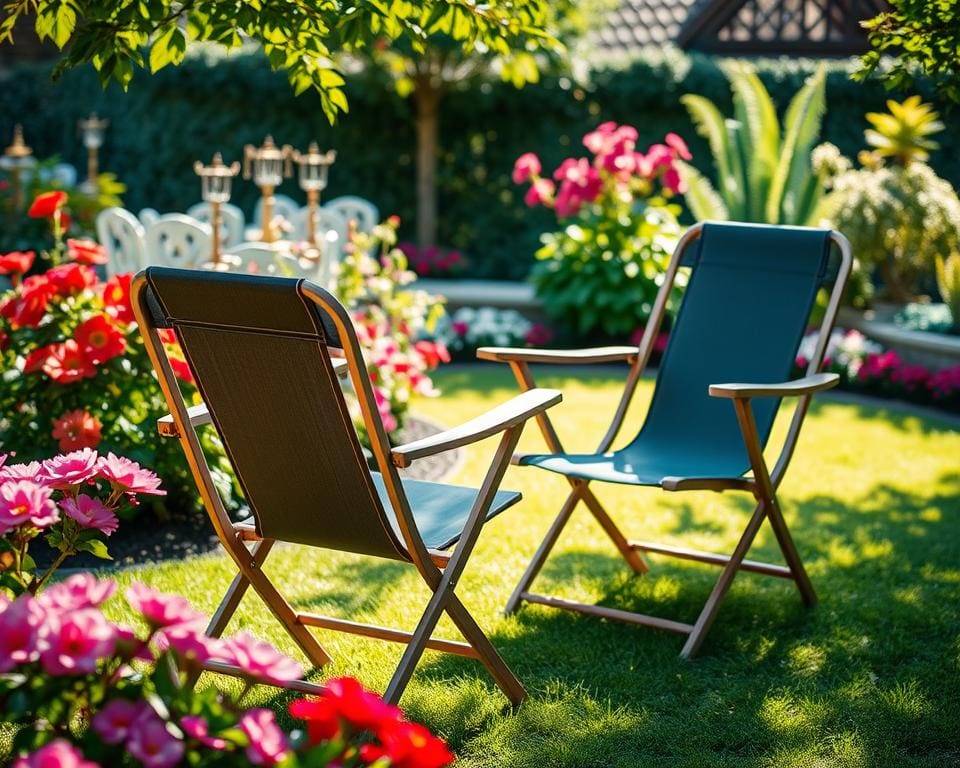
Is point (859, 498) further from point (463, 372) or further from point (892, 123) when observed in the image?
point (892, 123)

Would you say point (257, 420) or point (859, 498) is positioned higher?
point (257, 420)

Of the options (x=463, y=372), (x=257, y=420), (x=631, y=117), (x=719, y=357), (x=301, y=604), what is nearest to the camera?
(x=257, y=420)

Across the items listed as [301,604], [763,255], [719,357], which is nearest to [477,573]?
[301,604]

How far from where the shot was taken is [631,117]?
32.7 ft

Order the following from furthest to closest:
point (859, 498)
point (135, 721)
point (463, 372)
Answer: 1. point (463, 372)
2. point (859, 498)
3. point (135, 721)

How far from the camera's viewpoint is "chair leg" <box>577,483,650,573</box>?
12.3 ft

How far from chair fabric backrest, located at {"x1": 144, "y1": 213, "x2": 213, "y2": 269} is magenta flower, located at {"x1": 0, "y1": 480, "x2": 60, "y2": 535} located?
14.3 feet

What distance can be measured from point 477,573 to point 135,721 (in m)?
2.46

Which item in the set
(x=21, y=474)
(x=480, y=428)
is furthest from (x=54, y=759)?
(x=480, y=428)

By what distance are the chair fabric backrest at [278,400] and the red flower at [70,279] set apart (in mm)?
1497

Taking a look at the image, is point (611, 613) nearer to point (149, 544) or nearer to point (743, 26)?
point (149, 544)

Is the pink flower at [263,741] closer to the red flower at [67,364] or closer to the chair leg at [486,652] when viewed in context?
the chair leg at [486,652]

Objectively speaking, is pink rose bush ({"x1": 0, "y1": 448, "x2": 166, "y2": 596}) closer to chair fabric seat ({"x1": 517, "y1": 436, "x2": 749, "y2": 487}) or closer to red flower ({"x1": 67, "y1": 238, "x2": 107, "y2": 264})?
chair fabric seat ({"x1": 517, "y1": 436, "x2": 749, "y2": 487})

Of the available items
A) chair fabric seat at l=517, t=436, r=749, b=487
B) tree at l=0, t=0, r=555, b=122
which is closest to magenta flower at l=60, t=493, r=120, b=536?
tree at l=0, t=0, r=555, b=122
